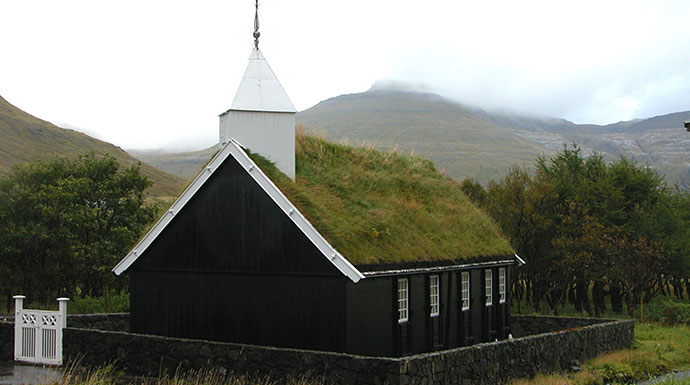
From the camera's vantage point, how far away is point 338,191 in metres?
21.3

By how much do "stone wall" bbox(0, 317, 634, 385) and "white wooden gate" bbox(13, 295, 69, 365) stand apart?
1.25 ft

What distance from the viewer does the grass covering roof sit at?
1917cm

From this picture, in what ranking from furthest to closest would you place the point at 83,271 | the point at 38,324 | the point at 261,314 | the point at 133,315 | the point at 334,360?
the point at 83,271, the point at 133,315, the point at 38,324, the point at 261,314, the point at 334,360

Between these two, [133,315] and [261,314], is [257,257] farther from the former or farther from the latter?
[133,315]

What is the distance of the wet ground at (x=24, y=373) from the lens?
17078mm

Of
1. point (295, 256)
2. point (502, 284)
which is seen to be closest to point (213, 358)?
point (295, 256)

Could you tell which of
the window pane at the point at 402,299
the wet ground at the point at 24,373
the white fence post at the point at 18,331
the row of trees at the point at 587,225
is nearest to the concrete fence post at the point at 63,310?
the wet ground at the point at 24,373

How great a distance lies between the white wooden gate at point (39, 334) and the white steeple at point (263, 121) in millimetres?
6524

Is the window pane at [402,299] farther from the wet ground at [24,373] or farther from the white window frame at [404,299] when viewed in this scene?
the wet ground at [24,373]

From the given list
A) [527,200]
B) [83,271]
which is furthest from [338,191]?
[527,200]

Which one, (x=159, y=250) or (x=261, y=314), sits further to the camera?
(x=159, y=250)

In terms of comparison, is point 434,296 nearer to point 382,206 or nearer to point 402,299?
point 402,299

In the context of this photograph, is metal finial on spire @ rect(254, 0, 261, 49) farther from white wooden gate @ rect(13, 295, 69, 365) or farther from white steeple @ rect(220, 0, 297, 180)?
white wooden gate @ rect(13, 295, 69, 365)

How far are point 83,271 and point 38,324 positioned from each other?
16792 mm
